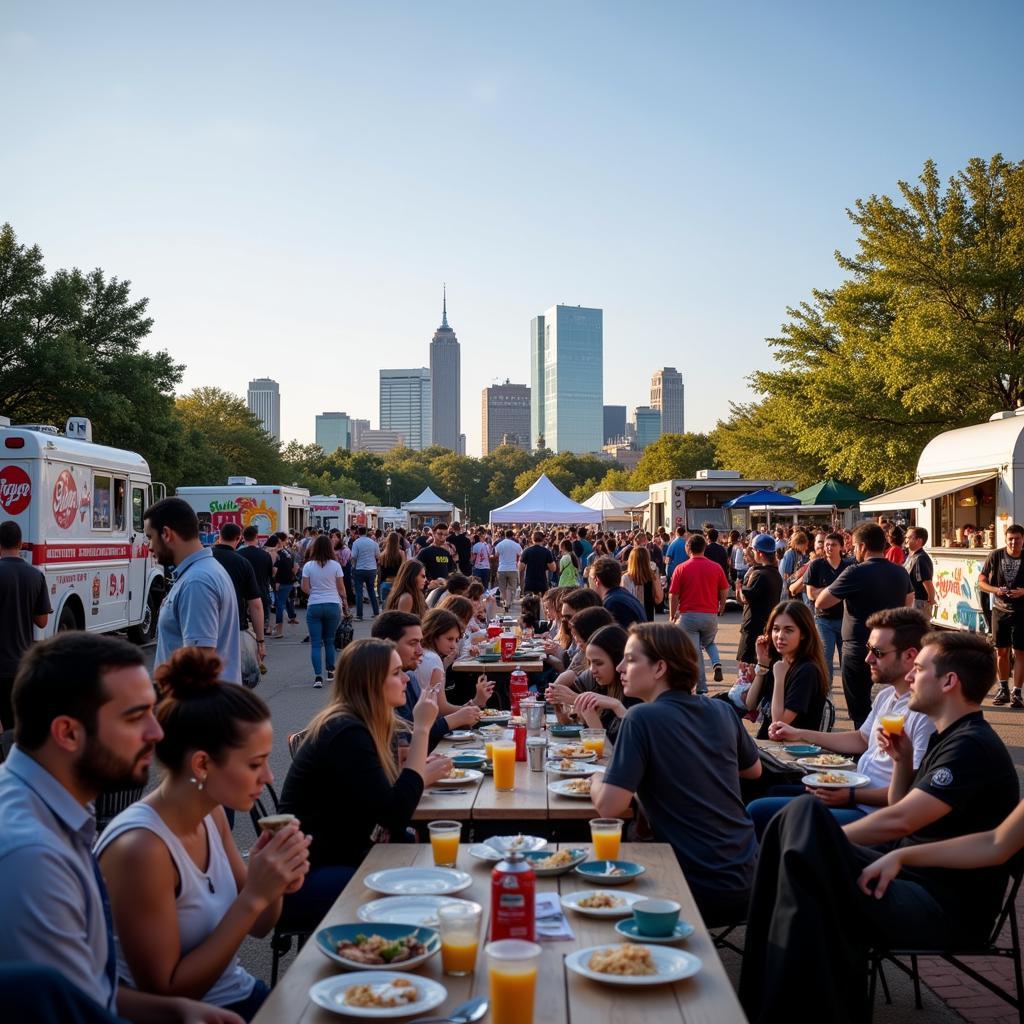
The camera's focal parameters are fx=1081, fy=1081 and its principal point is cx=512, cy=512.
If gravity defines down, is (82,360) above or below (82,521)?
above

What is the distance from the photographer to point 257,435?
7025 centimetres

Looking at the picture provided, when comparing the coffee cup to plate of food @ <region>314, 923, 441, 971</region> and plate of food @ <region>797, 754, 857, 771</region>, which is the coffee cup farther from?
plate of food @ <region>797, 754, 857, 771</region>

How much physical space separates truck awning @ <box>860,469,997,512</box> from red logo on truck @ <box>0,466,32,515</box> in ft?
44.5

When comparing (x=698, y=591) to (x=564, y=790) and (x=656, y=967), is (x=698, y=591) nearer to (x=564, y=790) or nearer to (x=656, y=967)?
(x=564, y=790)

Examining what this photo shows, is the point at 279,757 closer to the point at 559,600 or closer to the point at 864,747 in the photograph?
the point at 559,600

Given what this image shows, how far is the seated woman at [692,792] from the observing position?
167 inches

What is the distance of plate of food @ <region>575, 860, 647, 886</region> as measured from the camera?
3.57m

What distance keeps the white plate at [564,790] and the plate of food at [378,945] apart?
1.80m

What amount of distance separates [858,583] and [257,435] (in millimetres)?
63923

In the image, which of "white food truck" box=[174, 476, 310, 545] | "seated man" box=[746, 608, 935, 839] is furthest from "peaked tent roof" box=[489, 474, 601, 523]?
"seated man" box=[746, 608, 935, 839]

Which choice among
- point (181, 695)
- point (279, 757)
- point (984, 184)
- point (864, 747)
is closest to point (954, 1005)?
point (864, 747)

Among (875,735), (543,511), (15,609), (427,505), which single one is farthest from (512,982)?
(427,505)

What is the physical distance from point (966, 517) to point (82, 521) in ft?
45.0

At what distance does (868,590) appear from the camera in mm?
9641
